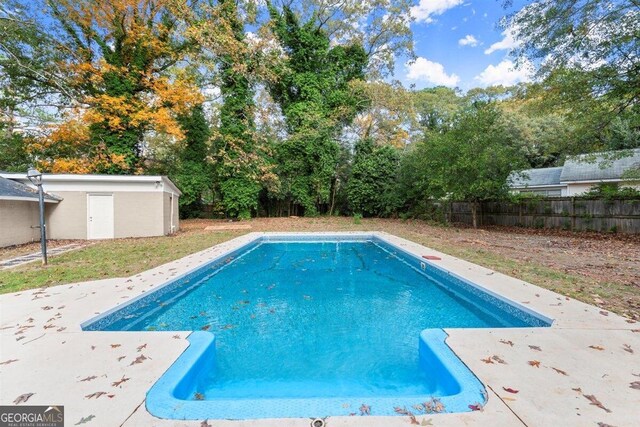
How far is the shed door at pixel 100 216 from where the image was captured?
33.9 ft

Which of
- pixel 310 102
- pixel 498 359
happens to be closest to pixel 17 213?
pixel 498 359

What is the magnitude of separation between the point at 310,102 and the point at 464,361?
17.7 metres

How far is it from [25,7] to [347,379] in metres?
19.1

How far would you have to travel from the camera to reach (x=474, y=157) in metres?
11.6

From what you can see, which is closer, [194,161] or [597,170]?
[597,170]

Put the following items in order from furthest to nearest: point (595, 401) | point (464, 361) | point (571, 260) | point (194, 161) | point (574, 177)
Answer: point (194, 161), point (574, 177), point (571, 260), point (464, 361), point (595, 401)

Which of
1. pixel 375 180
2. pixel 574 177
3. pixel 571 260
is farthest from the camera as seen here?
pixel 375 180

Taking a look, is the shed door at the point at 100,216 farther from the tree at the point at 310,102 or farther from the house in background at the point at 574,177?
the house in background at the point at 574,177

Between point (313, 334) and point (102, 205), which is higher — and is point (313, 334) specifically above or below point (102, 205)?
below

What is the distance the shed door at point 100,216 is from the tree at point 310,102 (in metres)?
9.49

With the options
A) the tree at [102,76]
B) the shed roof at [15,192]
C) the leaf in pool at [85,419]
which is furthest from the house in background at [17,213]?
the leaf in pool at [85,419]

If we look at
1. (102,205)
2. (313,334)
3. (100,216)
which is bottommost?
(313,334)

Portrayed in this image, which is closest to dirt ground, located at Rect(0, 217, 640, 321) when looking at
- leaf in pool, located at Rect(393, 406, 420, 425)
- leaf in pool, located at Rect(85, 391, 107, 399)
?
leaf in pool, located at Rect(393, 406, 420, 425)

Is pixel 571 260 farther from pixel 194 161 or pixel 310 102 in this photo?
pixel 194 161
